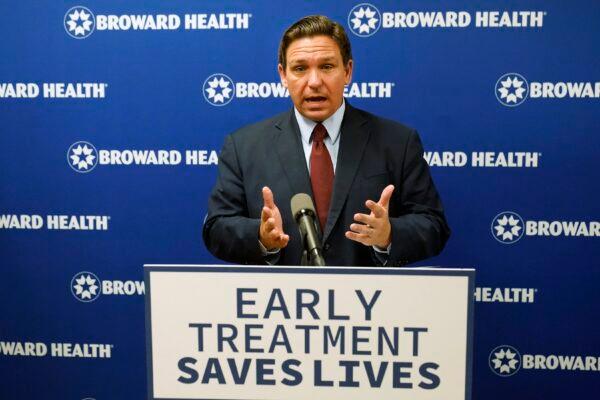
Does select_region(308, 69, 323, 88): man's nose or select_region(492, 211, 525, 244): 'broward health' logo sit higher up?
select_region(308, 69, 323, 88): man's nose

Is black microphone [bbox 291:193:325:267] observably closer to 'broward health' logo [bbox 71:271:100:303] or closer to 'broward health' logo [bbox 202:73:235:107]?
'broward health' logo [bbox 202:73:235:107]

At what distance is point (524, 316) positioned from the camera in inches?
101

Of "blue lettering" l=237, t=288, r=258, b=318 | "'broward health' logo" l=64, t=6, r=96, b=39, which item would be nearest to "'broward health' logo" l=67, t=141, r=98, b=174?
→ "'broward health' logo" l=64, t=6, r=96, b=39

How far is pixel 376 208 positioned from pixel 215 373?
0.56 meters

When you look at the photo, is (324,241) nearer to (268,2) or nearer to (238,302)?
(238,302)

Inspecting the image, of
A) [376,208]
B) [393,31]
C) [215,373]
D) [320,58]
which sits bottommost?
[215,373]

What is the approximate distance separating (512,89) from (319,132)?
98cm

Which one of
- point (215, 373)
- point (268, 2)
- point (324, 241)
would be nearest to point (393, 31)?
point (268, 2)

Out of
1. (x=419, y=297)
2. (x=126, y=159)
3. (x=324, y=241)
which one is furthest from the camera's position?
(x=126, y=159)

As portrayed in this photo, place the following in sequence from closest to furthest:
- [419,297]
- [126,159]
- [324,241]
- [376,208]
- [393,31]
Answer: [419,297]
[376,208]
[324,241]
[393,31]
[126,159]

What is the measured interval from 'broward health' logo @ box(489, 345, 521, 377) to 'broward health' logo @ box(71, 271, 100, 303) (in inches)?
70.3

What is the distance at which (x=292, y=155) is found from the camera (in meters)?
1.88

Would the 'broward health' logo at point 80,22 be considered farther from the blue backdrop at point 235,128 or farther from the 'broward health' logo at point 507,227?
the 'broward health' logo at point 507,227

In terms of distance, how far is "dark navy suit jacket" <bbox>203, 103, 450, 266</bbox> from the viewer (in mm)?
1799
